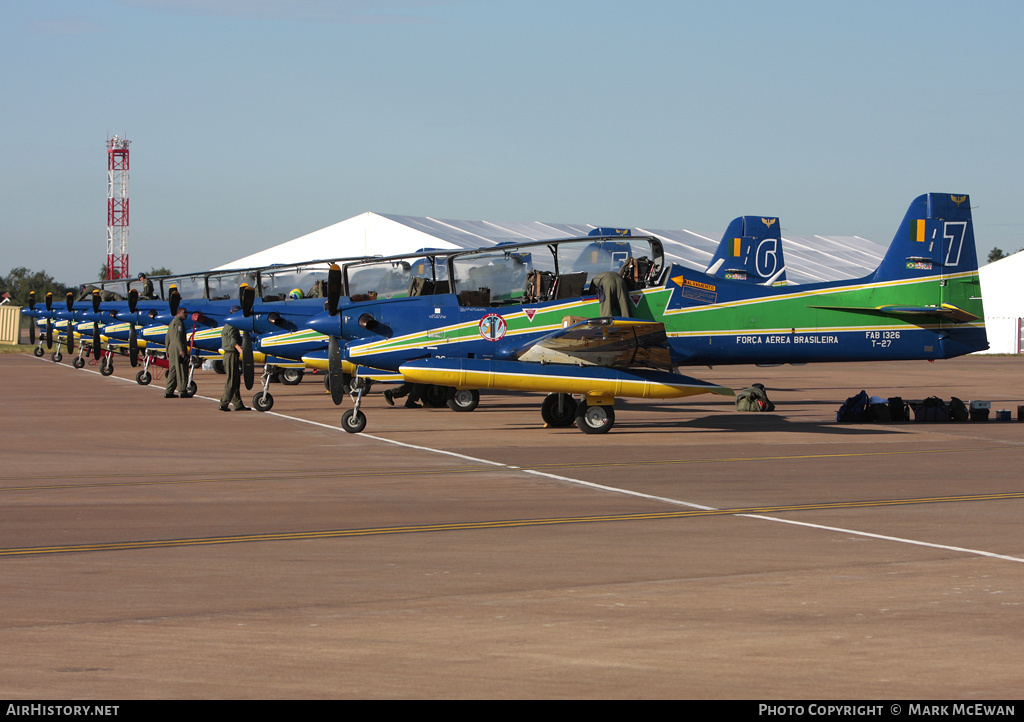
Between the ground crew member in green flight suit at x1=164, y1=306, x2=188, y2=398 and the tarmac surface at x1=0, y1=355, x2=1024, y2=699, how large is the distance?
755 cm

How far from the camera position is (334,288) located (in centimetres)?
1838

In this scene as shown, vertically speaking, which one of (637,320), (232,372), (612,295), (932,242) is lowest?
(232,372)

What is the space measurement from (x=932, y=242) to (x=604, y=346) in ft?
22.8

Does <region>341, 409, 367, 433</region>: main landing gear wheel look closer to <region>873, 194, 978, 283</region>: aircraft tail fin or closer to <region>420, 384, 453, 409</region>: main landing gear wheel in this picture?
<region>420, 384, 453, 409</region>: main landing gear wheel

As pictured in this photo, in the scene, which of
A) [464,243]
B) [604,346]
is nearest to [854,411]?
[604,346]

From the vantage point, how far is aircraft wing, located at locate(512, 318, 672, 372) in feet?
54.6

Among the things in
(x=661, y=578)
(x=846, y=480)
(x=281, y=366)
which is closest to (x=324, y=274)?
(x=281, y=366)

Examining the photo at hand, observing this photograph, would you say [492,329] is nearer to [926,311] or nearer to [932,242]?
[926,311]

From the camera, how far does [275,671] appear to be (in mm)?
4766

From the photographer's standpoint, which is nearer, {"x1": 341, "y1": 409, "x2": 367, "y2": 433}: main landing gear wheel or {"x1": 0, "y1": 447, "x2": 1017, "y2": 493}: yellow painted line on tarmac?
{"x1": 0, "y1": 447, "x2": 1017, "y2": 493}: yellow painted line on tarmac

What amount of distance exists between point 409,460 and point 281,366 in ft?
42.5

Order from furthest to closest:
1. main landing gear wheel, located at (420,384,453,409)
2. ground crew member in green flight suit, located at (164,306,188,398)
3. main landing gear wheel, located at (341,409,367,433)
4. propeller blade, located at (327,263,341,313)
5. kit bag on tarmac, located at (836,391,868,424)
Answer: ground crew member in green flight suit, located at (164,306,188,398), main landing gear wheel, located at (420,384,453,409), kit bag on tarmac, located at (836,391,868,424), propeller blade, located at (327,263,341,313), main landing gear wheel, located at (341,409,367,433)

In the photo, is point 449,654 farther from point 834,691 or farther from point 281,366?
point 281,366

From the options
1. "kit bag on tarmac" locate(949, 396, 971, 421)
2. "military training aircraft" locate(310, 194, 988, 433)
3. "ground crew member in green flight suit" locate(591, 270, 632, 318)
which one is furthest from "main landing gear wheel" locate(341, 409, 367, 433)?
"kit bag on tarmac" locate(949, 396, 971, 421)
